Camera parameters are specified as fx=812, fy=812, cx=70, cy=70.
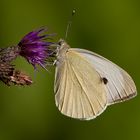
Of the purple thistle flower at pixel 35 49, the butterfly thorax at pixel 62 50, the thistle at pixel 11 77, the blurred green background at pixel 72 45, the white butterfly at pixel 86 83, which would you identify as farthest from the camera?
the blurred green background at pixel 72 45

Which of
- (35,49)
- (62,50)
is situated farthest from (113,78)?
(35,49)

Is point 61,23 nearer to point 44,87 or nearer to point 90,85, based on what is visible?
point 44,87

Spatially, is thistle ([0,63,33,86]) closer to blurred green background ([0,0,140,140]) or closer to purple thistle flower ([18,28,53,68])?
purple thistle flower ([18,28,53,68])

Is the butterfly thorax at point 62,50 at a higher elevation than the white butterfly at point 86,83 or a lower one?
higher

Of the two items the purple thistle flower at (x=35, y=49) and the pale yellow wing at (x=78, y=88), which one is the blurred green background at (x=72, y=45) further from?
the purple thistle flower at (x=35, y=49)

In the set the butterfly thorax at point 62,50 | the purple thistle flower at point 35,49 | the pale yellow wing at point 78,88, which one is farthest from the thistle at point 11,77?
the pale yellow wing at point 78,88

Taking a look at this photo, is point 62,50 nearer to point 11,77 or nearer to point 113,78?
point 113,78

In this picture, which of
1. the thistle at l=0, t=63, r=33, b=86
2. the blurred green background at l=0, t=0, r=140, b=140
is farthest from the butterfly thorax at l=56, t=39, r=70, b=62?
the blurred green background at l=0, t=0, r=140, b=140

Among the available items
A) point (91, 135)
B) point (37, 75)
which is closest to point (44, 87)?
point (37, 75)
